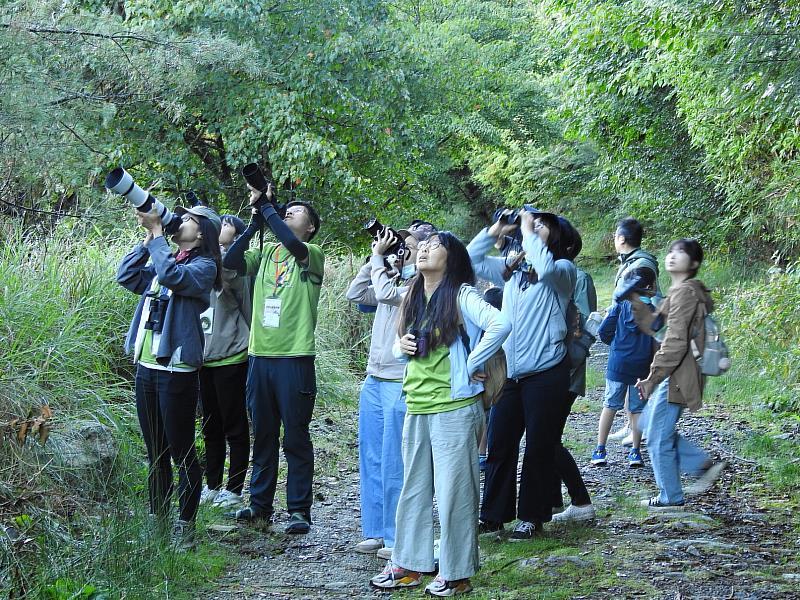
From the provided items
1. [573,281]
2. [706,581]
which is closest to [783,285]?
[573,281]

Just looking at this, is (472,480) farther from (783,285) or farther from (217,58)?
(783,285)

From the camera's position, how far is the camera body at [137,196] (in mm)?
5262

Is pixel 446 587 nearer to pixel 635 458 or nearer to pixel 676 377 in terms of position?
pixel 676 377

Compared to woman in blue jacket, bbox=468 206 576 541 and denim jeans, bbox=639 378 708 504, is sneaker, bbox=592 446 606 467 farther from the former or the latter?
woman in blue jacket, bbox=468 206 576 541

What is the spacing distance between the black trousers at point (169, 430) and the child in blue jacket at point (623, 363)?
3650 millimetres

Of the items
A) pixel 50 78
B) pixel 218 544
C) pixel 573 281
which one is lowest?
pixel 218 544

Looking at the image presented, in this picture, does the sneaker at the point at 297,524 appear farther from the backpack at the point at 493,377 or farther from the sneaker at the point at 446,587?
the backpack at the point at 493,377

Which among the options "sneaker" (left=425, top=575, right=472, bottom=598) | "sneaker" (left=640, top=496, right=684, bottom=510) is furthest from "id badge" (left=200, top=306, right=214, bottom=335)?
"sneaker" (left=640, top=496, right=684, bottom=510)

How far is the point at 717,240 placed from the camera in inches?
697

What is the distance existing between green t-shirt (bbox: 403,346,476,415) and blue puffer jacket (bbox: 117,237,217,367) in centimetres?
135

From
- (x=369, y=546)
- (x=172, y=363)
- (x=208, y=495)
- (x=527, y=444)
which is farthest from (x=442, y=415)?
(x=208, y=495)

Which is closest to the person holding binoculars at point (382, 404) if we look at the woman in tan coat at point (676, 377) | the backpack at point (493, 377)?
the backpack at point (493, 377)

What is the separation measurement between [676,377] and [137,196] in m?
3.80

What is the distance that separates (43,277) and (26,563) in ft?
13.7
